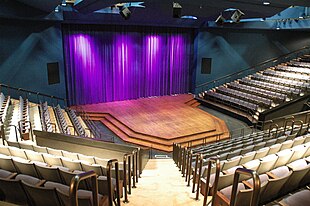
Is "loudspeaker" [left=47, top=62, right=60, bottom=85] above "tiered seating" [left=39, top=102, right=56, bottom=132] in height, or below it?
above

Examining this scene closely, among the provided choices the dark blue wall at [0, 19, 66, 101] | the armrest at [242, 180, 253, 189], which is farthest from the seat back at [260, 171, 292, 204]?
the dark blue wall at [0, 19, 66, 101]

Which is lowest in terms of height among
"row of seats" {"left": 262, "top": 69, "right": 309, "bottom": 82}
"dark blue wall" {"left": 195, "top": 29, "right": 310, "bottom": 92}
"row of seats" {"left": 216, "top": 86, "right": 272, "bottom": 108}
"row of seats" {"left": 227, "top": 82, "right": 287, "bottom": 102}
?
"row of seats" {"left": 216, "top": 86, "right": 272, "bottom": 108}

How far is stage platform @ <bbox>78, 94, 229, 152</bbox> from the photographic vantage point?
29.3 feet

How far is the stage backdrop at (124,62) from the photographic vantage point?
12.2 meters

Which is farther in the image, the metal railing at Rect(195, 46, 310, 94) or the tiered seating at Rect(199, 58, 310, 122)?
the metal railing at Rect(195, 46, 310, 94)

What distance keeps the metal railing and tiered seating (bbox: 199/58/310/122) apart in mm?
586

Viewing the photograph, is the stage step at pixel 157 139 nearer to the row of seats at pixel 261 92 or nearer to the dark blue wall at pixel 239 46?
the row of seats at pixel 261 92

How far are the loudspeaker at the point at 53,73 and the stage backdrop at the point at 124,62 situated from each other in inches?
24.0

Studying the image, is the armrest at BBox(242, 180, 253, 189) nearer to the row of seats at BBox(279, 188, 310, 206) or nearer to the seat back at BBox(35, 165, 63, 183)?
the row of seats at BBox(279, 188, 310, 206)

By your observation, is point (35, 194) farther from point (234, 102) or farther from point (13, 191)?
point (234, 102)

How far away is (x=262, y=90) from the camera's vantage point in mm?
12320

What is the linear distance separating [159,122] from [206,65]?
6194 mm

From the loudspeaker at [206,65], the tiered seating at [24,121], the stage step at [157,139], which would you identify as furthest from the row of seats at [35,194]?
the loudspeaker at [206,65]

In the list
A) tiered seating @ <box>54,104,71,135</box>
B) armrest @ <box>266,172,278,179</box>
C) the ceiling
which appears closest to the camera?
armrest @ <box>266,172,278,179</box>
